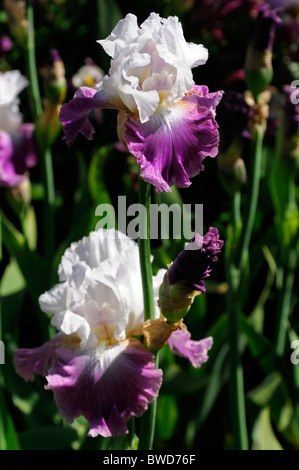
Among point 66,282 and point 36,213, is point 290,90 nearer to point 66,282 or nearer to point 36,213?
point 66,282

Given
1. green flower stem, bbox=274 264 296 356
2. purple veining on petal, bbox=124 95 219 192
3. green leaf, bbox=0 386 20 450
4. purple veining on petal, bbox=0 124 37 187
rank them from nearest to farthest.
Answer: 1. purple veining on petal, bbox=124 95 219 192
2. green leaf, bbox=0 386 20 450
3. green flower stem, bbox=274 264 296 356
4. purple veining on petal, bbox=0 124 37 187

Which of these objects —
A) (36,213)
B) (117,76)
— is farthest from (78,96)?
(36,213)

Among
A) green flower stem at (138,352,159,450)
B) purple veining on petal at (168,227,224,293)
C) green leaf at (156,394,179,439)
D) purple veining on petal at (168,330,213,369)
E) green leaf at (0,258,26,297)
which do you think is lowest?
green leaf at (156,394,179,439)

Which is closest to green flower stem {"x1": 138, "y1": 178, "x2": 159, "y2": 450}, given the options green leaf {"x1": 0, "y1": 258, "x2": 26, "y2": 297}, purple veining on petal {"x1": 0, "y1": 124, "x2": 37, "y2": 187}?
green leaf {"x1": 0, "y1": 258, "x2": 26, "y2": 297}

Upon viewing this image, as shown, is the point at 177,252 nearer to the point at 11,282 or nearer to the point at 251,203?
the point at 251,203

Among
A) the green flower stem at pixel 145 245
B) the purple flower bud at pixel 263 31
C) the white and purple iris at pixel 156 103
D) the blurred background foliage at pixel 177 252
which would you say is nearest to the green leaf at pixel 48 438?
the blurred background foliage at pixel 177 252

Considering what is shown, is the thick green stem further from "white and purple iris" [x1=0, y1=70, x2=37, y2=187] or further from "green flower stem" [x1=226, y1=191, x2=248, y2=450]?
"white and purple iris" [x1=0, y1=70, x2=37, y2=187]

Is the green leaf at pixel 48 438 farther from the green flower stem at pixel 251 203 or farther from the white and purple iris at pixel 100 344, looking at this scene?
the green flower stem at pixel 251 203
